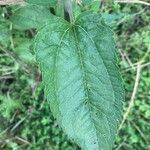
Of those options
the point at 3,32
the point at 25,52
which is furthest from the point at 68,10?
the point at 25,52

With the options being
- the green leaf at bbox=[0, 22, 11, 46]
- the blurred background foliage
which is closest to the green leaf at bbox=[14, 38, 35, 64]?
the blurred background foliage

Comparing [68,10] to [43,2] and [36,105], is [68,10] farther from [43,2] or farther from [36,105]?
[36,105]

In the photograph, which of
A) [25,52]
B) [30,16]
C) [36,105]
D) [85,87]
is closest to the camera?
[85,87]

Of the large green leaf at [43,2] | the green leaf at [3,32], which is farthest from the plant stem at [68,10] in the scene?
the green leaf at [3,32]

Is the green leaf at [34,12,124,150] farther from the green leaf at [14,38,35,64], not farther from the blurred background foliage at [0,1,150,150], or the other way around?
the blurred background foliage at [0,1,150,150]

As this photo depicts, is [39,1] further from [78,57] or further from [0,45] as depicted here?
[0,45]

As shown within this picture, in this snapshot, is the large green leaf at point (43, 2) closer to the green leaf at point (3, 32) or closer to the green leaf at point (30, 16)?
the green leaf at point (30, 16)
